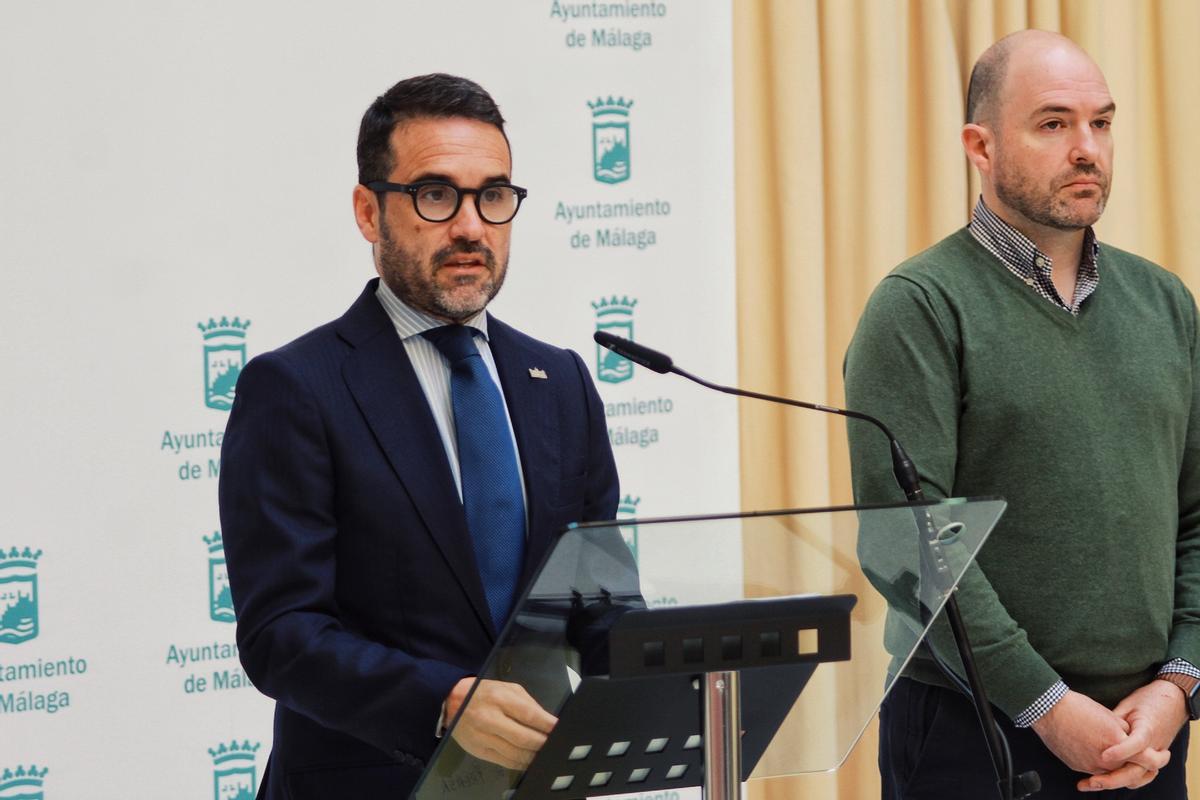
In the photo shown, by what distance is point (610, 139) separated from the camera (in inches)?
144

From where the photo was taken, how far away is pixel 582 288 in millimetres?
3633

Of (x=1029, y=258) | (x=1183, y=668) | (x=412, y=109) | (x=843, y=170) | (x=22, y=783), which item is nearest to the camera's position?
(x=412, y=109)

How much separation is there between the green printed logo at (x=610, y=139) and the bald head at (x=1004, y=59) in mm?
1268

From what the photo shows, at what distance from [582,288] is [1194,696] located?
182cm

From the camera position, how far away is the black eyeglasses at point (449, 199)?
192 centimetres

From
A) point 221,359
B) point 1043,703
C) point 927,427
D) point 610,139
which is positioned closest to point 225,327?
point 221,359

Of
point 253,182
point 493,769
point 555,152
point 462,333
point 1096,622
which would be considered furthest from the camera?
point 555,152

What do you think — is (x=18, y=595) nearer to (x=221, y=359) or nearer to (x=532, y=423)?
(x=221, y=359)

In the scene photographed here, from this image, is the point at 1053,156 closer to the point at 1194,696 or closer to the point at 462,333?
the point at 1194,696

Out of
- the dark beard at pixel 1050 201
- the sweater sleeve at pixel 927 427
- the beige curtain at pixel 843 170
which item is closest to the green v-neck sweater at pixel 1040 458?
the sweater sleeve at pixel 927 427

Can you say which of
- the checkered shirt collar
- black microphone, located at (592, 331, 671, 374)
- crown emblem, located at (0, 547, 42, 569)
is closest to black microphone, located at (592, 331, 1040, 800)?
black microphone, located at (592, 331, 671, 374)

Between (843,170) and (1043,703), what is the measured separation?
1894 mm

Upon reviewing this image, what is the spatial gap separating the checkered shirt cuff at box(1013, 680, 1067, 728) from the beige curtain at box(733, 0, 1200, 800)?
1487 mm

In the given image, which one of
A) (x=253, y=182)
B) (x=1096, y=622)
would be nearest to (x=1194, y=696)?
(x=1096, y=622)
